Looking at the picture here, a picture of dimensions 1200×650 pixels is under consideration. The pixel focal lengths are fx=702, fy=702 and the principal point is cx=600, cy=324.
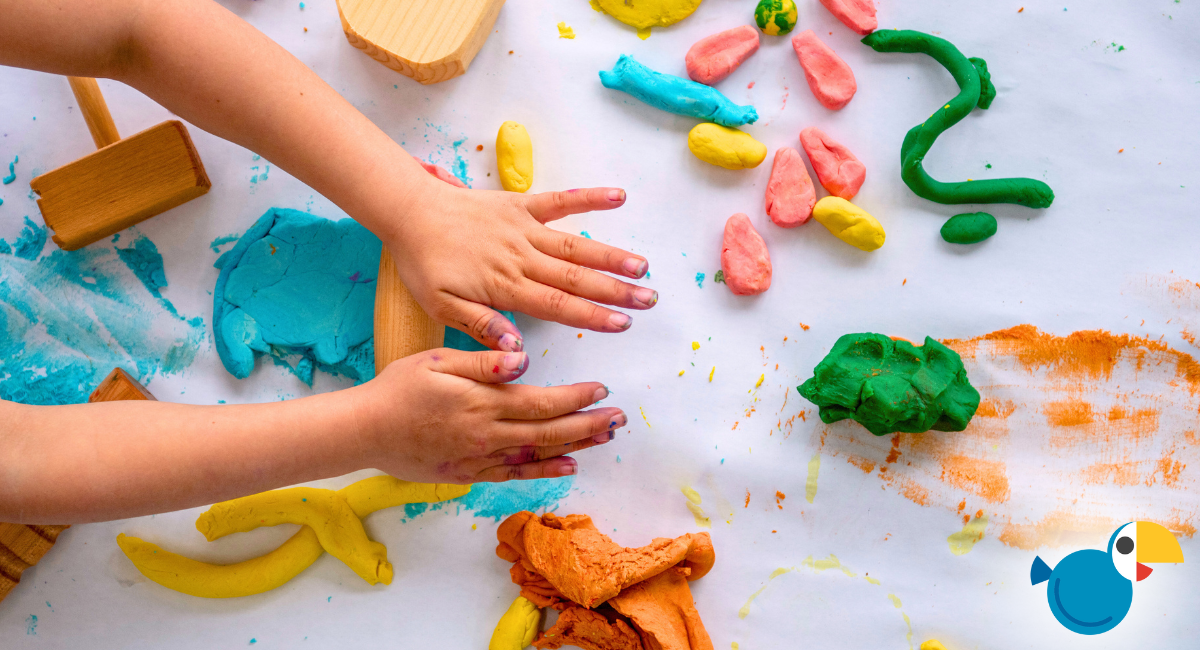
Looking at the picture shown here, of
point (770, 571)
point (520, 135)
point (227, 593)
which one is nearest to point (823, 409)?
point (770, 571)

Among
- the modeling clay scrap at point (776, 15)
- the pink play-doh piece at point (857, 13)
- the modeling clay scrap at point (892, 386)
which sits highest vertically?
the pink play-doh piece at point (857, 13)

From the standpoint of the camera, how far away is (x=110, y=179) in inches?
34.3

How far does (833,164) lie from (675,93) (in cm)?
22

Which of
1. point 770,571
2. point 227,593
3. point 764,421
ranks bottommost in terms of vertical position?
point 227,593

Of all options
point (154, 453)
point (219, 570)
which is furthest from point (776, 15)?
point (219, 570)

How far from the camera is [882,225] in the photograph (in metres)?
0.91

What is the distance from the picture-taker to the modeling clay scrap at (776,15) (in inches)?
35.9

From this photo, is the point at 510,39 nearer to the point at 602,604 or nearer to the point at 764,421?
the point at 764,421

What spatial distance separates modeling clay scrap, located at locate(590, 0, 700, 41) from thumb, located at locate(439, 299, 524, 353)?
437mm

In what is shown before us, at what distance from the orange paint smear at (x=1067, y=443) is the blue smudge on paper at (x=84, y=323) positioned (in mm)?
909

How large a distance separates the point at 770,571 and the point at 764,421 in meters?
0.19

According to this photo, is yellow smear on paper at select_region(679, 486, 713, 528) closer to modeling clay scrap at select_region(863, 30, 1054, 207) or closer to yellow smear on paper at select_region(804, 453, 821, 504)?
yellow smear on paper at select_region(804, 453, 821, 504)

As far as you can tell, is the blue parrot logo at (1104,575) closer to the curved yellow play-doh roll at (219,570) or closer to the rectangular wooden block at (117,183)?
the curved yellow play-doh roll at (219,570)

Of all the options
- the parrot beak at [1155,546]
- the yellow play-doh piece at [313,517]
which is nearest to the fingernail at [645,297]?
the yellow play-doh piece at [313,517]
